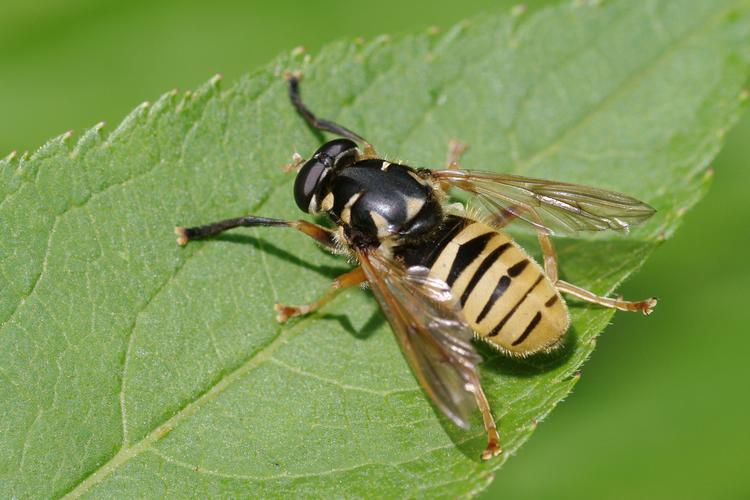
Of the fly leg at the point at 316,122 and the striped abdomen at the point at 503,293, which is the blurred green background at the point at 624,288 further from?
the fly leg at the point at 316,122

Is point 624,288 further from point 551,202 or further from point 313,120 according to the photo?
point 313,120

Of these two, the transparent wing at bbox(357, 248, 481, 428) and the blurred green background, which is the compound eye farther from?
the blurred green background

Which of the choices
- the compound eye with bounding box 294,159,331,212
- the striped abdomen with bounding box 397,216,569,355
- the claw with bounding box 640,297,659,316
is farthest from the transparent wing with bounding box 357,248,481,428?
the claw with bounding box 640,297,659,316

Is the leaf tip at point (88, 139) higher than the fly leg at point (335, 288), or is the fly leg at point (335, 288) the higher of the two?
the leaf tip at point (88, 139)

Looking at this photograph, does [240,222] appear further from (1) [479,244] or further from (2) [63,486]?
(2) [63,486]

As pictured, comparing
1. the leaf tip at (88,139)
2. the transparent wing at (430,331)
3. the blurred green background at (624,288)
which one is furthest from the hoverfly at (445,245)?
the blurred green background at (624,288)

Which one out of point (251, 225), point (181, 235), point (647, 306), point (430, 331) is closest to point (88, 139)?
point (181, 235)
